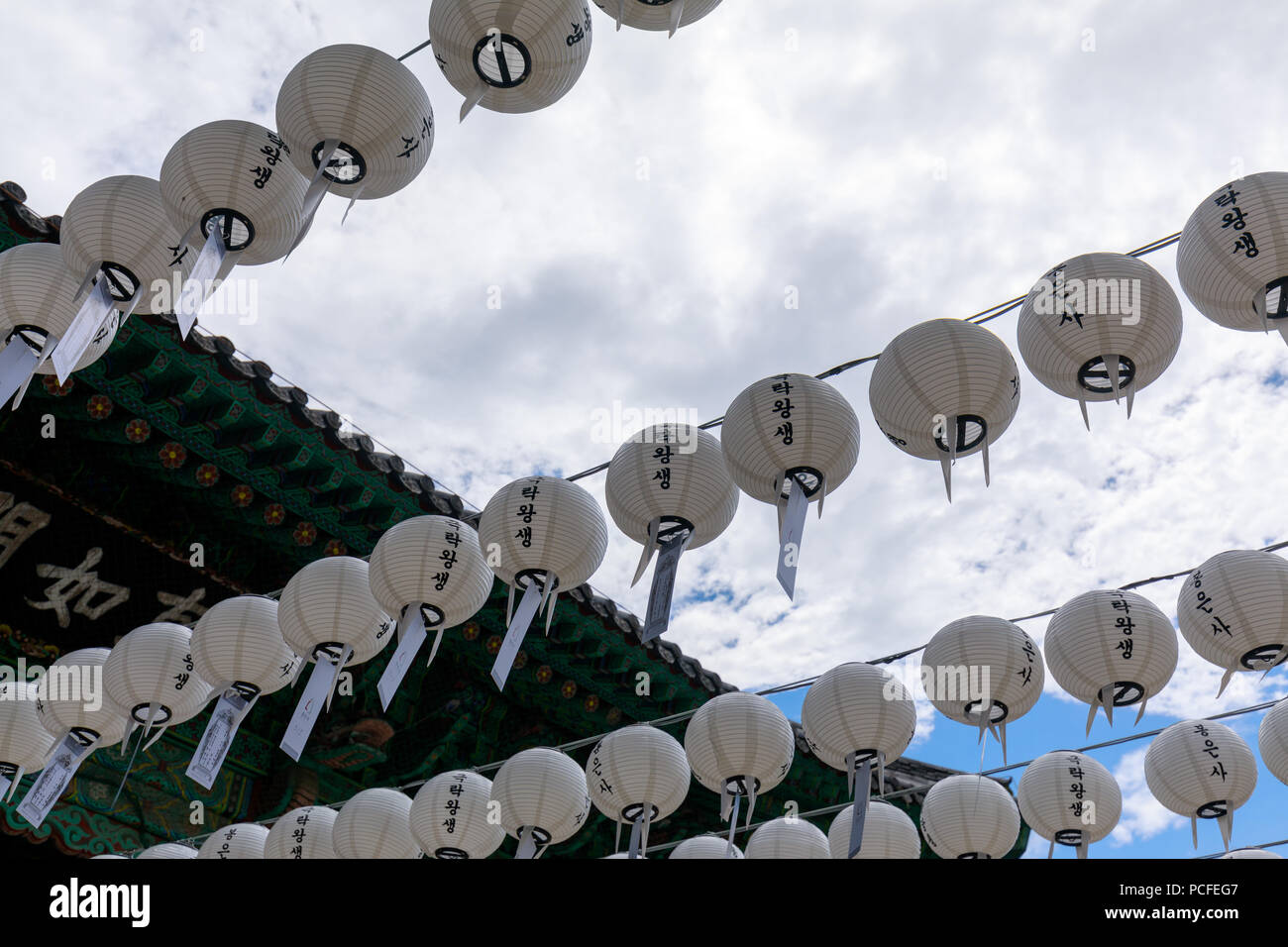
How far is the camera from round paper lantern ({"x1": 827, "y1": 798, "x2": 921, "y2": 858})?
6.89 metres

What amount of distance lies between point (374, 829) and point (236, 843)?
0.97 m

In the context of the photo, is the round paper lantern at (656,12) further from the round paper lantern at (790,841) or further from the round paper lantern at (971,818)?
the round paper lantern at (790,841)

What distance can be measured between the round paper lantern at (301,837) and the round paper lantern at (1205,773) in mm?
4699

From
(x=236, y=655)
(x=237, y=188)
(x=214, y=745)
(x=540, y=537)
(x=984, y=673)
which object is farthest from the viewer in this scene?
(x=236, y=655)

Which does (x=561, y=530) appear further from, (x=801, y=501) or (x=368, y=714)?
(x=368, y=714)

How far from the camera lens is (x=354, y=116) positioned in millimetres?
4492

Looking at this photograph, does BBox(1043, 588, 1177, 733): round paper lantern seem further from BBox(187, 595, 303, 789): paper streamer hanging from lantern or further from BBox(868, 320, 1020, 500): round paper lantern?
BBox(187, 595, 303, 789): paper streamer hanging from lantern

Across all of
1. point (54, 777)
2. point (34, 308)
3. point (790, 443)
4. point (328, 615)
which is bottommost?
point (54, 777)

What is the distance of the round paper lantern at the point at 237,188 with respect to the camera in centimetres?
463

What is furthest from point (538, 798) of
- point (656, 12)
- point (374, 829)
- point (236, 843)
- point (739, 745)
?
point (656, 12)

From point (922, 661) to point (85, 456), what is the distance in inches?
213

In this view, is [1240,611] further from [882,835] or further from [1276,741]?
[882,835]

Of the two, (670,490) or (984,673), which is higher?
(670,490)
